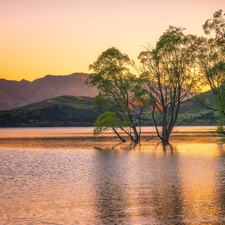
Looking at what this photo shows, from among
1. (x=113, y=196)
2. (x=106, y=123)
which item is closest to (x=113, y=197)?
(x=113, y=196)

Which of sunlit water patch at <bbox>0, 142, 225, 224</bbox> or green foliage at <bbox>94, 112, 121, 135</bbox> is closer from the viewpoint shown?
sunlit water patch at <bbox>0, 142, 225, 224</bbox>

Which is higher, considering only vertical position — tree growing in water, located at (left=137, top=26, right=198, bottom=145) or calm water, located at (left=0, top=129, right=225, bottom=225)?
tree growing in water, located at (left=137, top=26, right=198, bottom=145)

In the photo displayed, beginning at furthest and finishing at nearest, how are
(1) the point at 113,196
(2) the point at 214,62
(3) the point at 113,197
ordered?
1. (2) the point at 214,62
2. (1) the point at 113,196
3. (3) the point at 113,197

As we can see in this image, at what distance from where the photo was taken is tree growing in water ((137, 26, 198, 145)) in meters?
82.2

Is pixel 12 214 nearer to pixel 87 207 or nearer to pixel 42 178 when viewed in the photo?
pixel 87 207

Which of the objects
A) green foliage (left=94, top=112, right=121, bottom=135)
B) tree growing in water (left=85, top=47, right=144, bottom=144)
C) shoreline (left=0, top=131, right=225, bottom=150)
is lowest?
shoreline (left=0, top=131, right=225, bottom=150)

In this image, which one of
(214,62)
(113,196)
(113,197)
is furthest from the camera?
(214,62)

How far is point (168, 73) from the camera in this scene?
83938mm

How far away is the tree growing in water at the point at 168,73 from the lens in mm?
82250

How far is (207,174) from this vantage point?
35594 mm

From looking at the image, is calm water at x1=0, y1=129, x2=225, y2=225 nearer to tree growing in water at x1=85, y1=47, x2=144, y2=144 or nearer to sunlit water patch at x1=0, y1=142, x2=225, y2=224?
sunlit water patch at x1=0, y1=142, x2=225, y2=224

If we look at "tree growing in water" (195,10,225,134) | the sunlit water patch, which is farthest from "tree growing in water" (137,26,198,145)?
the sunlit water patch

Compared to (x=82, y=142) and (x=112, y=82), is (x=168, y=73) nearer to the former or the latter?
(x=112, y=82)

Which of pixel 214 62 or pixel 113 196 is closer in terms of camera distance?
pixel 113 196
